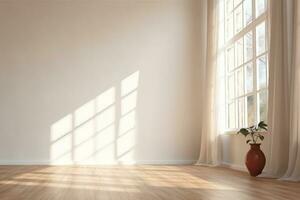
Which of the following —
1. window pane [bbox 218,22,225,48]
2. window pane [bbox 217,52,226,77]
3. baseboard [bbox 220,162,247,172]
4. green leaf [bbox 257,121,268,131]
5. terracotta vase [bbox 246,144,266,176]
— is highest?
window pane [bbox 218,22,225,48]

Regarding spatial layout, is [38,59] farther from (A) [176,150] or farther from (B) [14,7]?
(A) [176,150]

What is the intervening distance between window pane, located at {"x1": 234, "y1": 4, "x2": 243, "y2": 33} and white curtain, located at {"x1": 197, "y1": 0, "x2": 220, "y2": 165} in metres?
0.54

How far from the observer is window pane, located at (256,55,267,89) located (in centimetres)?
591

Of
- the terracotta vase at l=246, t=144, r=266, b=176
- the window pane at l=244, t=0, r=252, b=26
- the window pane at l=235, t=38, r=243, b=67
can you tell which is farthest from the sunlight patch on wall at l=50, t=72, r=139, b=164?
the terracotta vase at l=246, t=144, r=266, b=176

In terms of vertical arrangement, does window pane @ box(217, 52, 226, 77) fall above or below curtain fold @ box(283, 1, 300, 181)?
above

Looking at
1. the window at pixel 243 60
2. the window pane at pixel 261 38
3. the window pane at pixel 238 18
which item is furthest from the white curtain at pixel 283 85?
the window pane at pixel 238 18

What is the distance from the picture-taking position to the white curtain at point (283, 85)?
469 centimetres

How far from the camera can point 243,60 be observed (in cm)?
673

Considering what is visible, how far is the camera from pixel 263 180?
4.89 meters

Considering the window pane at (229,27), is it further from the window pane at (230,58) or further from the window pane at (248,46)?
the window pane at (248,46)

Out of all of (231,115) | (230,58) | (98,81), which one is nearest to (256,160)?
(231,115)

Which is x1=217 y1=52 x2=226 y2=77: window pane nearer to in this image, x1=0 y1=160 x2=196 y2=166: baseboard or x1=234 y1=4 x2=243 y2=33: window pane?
x1=234 y1=4 x2=243 y2=33: window pane

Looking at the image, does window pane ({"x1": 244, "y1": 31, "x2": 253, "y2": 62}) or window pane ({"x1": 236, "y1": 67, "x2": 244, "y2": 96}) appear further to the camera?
window pane ({"x1": 236, "y1": 67, "x2": 244, "y2": 96})

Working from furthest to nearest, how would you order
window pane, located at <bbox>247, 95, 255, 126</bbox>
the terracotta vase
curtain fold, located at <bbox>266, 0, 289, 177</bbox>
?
window pane, located at <bbox>247, 95, 255, 126</bbox> → the terracotta vase → curtain fold, located at <bbox>266, 0, 289, 177</bbox>
